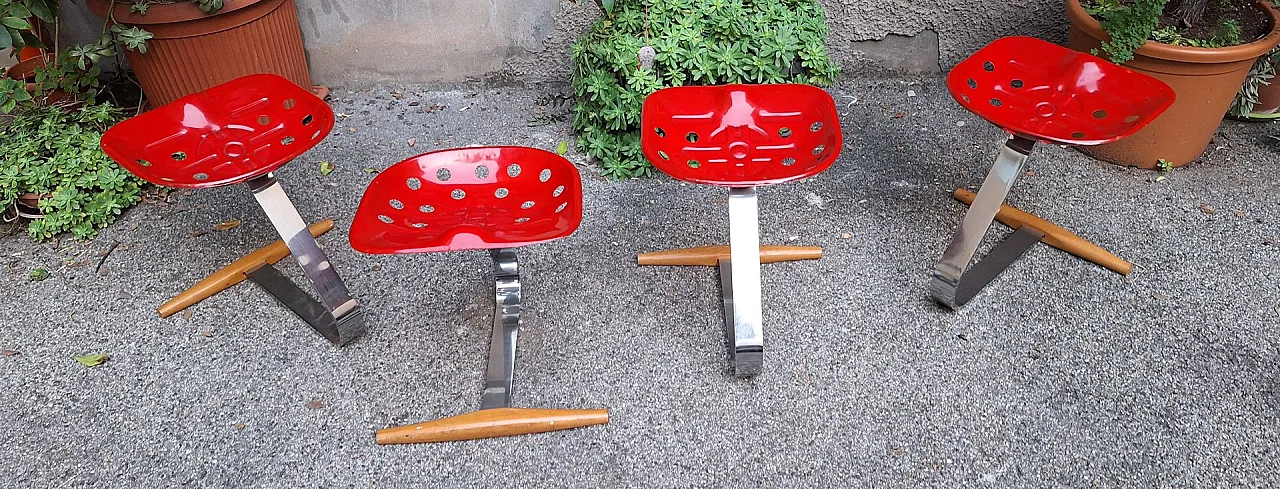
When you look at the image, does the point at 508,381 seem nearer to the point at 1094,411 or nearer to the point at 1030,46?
the point at 1094,411

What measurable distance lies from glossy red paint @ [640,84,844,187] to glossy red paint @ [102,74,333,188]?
96cm

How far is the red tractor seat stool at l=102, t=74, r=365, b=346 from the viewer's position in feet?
6.61

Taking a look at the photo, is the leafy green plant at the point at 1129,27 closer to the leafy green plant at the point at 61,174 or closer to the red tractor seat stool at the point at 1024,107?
the red tractor seat stool at the point at 1024,107

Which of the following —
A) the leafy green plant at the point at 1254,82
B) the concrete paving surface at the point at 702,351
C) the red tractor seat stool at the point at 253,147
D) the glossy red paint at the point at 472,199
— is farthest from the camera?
the leafy green plant at the point at 1254,82

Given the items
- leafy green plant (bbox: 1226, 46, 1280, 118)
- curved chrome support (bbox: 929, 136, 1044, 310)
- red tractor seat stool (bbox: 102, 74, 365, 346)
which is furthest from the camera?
leafy green plant (bbox: 1226, 46, 1280, 118)

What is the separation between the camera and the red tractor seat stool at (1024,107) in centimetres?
210

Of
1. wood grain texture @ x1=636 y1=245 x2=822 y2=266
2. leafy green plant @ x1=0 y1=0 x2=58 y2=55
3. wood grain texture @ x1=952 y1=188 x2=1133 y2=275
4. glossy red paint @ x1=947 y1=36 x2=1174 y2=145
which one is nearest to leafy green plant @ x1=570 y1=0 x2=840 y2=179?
wood grain texture @ x1=636 y1=245 x2=822 y2=266

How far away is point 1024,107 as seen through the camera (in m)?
2.21

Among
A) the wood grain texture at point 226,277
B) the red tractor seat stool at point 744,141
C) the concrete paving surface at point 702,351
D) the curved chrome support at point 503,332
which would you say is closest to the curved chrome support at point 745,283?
the red tractor seat stool at point 744,141

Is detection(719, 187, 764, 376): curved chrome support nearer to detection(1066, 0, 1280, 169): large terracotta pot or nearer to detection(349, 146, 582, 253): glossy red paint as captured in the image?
detection(349, 146, 582, 253): glossy red paint

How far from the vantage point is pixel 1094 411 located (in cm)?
200

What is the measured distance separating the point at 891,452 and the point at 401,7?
273 cm

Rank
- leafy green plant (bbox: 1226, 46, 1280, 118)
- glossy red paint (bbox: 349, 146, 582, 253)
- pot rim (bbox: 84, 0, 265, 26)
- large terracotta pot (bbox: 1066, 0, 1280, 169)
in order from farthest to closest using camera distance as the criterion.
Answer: leafy green plant (bbox: 1226, 46, 1280, 118) → pot rim (bbox: 84, 0, 265, 26) → large terracotta pot (bbox: 1066, 0, 1280, 169) → glossy red paint (bbox: 349, 146, 582, 253)

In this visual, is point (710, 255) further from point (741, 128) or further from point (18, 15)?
point (18, 15)
